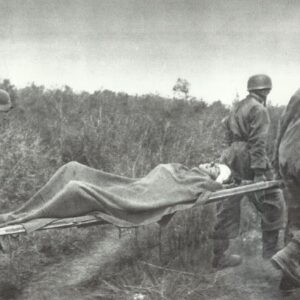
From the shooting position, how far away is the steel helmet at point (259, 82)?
16.9ft

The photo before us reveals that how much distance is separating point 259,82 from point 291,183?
147 cm

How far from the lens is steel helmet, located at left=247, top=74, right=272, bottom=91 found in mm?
5152

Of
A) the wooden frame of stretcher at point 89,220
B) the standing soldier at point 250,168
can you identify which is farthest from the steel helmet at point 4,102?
the standing soldier at point 250,168

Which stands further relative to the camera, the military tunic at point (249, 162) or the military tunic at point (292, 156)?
the military tunic at point (249, 162)

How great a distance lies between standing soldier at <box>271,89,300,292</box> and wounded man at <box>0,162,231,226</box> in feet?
2.39

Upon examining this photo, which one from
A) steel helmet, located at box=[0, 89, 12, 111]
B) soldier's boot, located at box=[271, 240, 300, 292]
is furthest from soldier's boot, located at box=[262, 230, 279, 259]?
steel helmet, located at box=[0, 89, 12, 111]

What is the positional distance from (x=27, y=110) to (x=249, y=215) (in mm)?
5247

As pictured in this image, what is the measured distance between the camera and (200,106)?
1320cm

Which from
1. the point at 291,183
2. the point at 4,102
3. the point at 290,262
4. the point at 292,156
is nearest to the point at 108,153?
the point at 4,102

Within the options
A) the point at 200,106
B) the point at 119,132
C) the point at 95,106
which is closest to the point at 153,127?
the point at 119,132

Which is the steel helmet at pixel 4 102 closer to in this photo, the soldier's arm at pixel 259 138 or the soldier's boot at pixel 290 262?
the soldier's arm at pixel 259 138

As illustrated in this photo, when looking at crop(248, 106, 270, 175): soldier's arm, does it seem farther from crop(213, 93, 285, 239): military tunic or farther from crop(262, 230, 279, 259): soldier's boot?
crop(262, 230, 279, 259): soldier's boot

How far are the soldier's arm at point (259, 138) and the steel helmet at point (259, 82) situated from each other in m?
0.30

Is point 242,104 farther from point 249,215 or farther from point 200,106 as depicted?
point 200,106
